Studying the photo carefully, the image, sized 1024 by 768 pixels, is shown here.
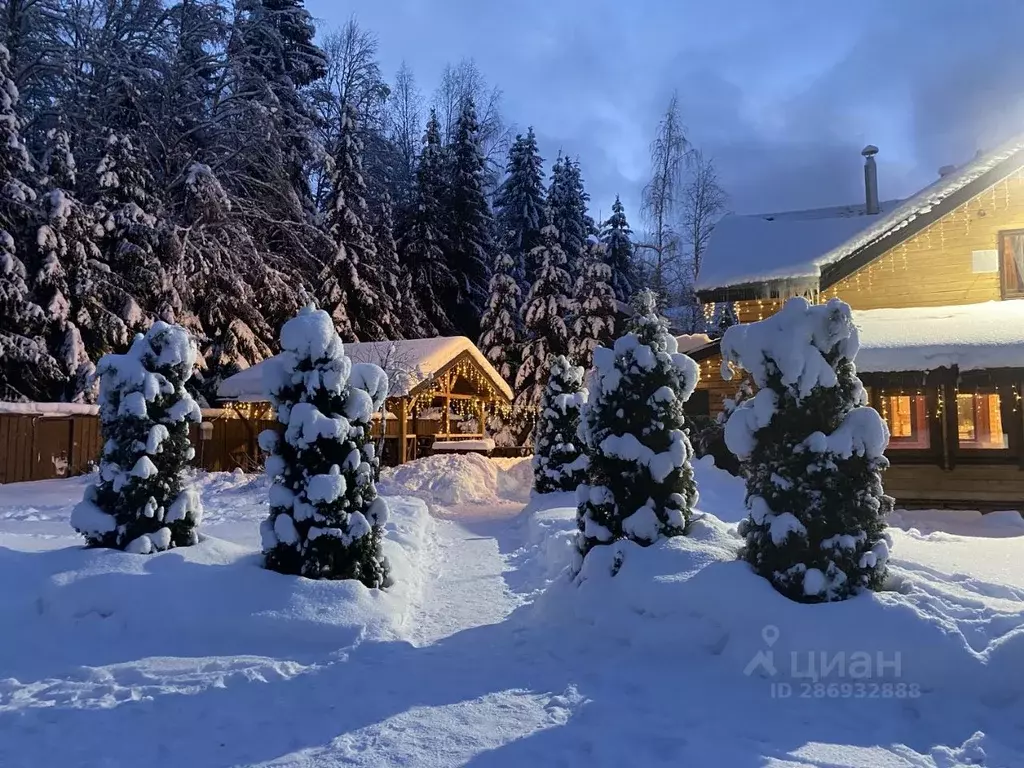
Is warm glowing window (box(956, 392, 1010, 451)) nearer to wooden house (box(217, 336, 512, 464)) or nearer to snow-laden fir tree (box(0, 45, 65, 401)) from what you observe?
wooden house (box(217, 336, 512, 464))

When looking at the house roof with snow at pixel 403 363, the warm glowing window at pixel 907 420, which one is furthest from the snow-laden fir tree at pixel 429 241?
the warm glowing window at pixel 907 420

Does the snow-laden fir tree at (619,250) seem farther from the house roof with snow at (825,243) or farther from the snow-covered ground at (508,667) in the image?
the snow-covered ground at (508,667)

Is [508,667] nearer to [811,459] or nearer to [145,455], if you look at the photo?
[811,459]

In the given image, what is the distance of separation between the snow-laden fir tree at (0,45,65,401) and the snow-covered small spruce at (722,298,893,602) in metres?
18.4

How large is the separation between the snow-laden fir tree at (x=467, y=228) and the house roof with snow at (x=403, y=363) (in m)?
12.8

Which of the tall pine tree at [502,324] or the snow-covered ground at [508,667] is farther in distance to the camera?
the tall pine tree at [502,324]

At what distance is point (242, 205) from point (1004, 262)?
21851mm

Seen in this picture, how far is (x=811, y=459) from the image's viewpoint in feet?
17.7

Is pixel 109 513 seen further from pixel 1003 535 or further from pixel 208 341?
pixel 208 341

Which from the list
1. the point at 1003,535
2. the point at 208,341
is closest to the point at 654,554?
the point at 1003,535

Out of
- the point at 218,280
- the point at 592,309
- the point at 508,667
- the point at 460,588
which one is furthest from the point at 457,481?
the point at 592,309

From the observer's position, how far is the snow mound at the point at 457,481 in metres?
16.0

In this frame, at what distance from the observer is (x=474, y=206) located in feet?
118

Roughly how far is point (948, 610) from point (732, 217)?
14.0 meters
